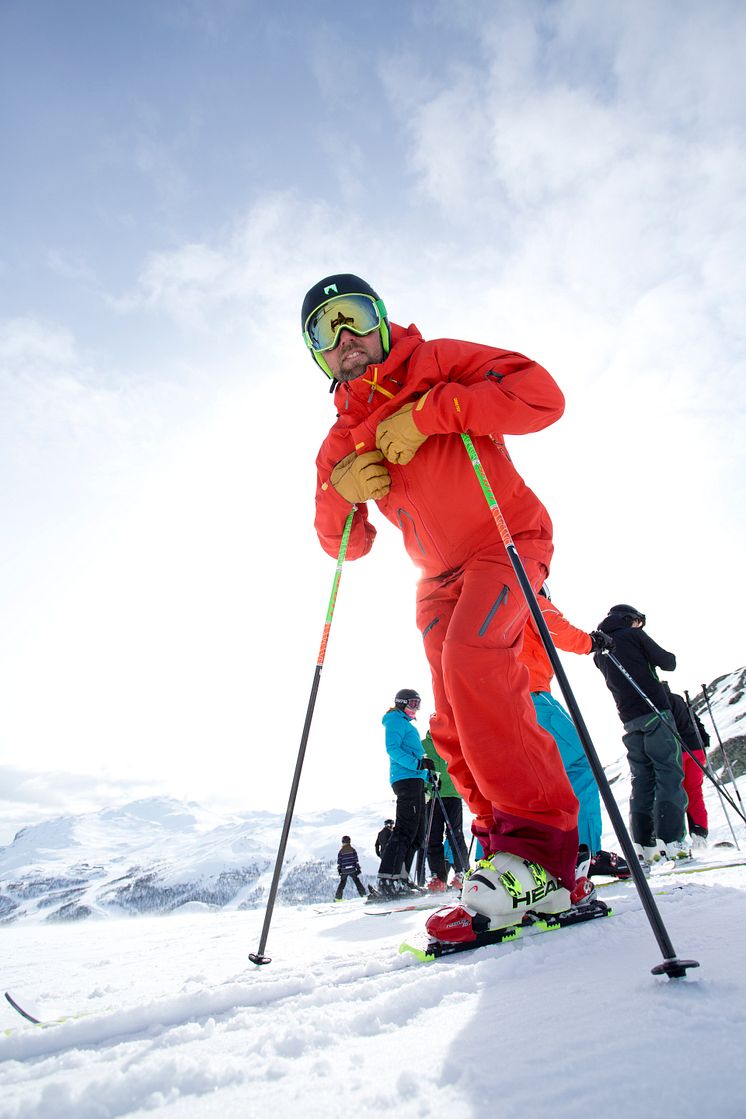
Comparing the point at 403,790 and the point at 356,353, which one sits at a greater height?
the point at 356,353

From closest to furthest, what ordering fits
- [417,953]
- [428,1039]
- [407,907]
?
A: [428,1039]
[417,953]
[407,907]

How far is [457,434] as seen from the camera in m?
3.04

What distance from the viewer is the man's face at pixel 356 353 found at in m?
3.44

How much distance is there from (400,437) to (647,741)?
4.59 meters

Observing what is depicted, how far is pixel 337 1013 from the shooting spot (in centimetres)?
129

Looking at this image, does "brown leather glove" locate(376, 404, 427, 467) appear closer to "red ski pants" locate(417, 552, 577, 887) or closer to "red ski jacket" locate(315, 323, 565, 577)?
"red ski jacket" locate(315, 323, 565, 577)

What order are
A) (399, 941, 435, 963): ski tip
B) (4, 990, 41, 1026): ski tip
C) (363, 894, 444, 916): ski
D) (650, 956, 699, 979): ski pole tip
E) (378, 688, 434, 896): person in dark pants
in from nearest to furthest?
(650, 956, 699, 979): ski pole tip, (4, 990, 41, 1026): ski tip, (399, 941, 435, 963): ski tip, (363, 894, 444, 916): ski, (378, 688, 434, 896): person in dark pants

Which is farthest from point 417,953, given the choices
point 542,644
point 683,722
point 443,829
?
point 443,829

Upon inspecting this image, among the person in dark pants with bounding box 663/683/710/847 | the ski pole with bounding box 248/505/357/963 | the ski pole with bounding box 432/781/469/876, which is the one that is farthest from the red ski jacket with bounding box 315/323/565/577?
the ski pole with bounding box 432/781/469/876

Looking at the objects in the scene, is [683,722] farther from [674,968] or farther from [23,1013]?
[23,1013]

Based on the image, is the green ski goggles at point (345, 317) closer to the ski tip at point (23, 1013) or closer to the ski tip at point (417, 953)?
the ski tip at point (417, 953)

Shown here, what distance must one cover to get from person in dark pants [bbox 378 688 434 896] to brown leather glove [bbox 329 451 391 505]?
14.1 feet

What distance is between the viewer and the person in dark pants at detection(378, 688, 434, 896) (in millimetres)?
6492

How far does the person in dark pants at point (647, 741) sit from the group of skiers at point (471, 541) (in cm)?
164
